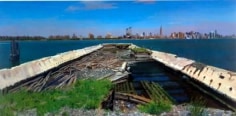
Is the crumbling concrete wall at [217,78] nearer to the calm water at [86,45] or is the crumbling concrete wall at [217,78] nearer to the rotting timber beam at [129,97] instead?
the calm water at [86,45]

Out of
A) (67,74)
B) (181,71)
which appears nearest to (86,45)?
(67,74)

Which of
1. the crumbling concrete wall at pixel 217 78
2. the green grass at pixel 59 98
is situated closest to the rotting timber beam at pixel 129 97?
the green grass at pixel 59 98

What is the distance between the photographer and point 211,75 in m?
5.68

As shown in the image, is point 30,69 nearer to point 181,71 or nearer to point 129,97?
point 129,97

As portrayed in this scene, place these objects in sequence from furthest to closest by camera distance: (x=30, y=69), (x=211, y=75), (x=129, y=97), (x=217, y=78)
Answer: (x=211, y=75), (x=217, y=78), (x=30, y=69), (x=129, y=97)

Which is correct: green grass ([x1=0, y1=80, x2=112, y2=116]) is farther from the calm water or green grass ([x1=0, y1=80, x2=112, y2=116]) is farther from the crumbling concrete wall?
the crumbling concrete wall

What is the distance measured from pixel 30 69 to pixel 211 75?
245cm

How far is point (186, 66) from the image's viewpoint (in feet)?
20.9

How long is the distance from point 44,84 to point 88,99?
2.34ft

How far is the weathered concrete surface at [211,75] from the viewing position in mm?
5082

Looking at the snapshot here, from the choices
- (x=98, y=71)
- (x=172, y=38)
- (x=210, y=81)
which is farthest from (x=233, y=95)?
(x=98, y=71)

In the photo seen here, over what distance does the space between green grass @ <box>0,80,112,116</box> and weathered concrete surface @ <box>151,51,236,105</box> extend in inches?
57.6

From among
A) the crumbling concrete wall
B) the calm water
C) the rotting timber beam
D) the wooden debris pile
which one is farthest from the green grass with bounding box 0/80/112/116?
the crumbling concrete wall

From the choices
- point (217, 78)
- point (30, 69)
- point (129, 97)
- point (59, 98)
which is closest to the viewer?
point (59, 98)
